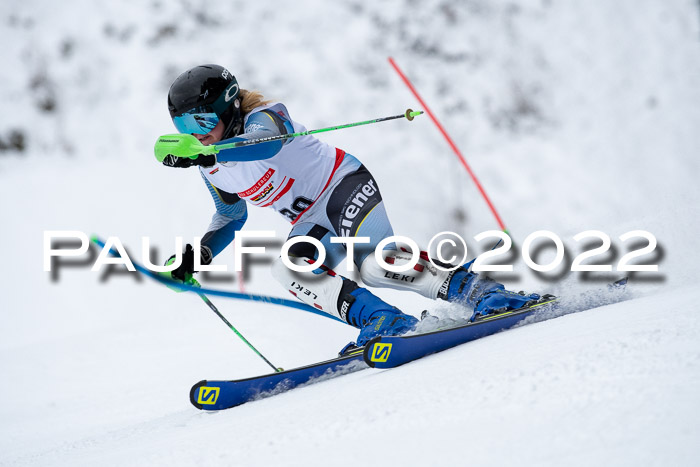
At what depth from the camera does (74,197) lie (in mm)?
8023

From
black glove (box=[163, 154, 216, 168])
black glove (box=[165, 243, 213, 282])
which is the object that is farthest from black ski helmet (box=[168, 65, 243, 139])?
black glove (box=[165, 243, 213, 282])

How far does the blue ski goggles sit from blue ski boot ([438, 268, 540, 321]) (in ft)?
3.57


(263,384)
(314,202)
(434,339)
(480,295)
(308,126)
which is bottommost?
(263,384)

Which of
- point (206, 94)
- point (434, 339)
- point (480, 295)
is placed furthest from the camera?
point (480, 295)

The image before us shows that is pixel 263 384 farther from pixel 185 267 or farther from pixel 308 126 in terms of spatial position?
pixel 308 126

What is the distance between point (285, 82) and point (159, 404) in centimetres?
656

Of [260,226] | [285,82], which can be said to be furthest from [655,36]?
[260,226]

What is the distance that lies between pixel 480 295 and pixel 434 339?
1.38 feet

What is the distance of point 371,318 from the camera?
246 cm

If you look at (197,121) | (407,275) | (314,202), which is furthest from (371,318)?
(197,121)

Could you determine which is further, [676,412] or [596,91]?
[596,91]

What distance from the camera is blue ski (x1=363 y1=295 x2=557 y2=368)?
209cm

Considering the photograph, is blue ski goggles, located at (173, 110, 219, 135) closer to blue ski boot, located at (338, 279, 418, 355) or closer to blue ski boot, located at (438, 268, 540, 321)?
blue ski boot, located at (338, 279, 418, 355)

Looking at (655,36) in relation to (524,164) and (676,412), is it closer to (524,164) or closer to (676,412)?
(524,164)
